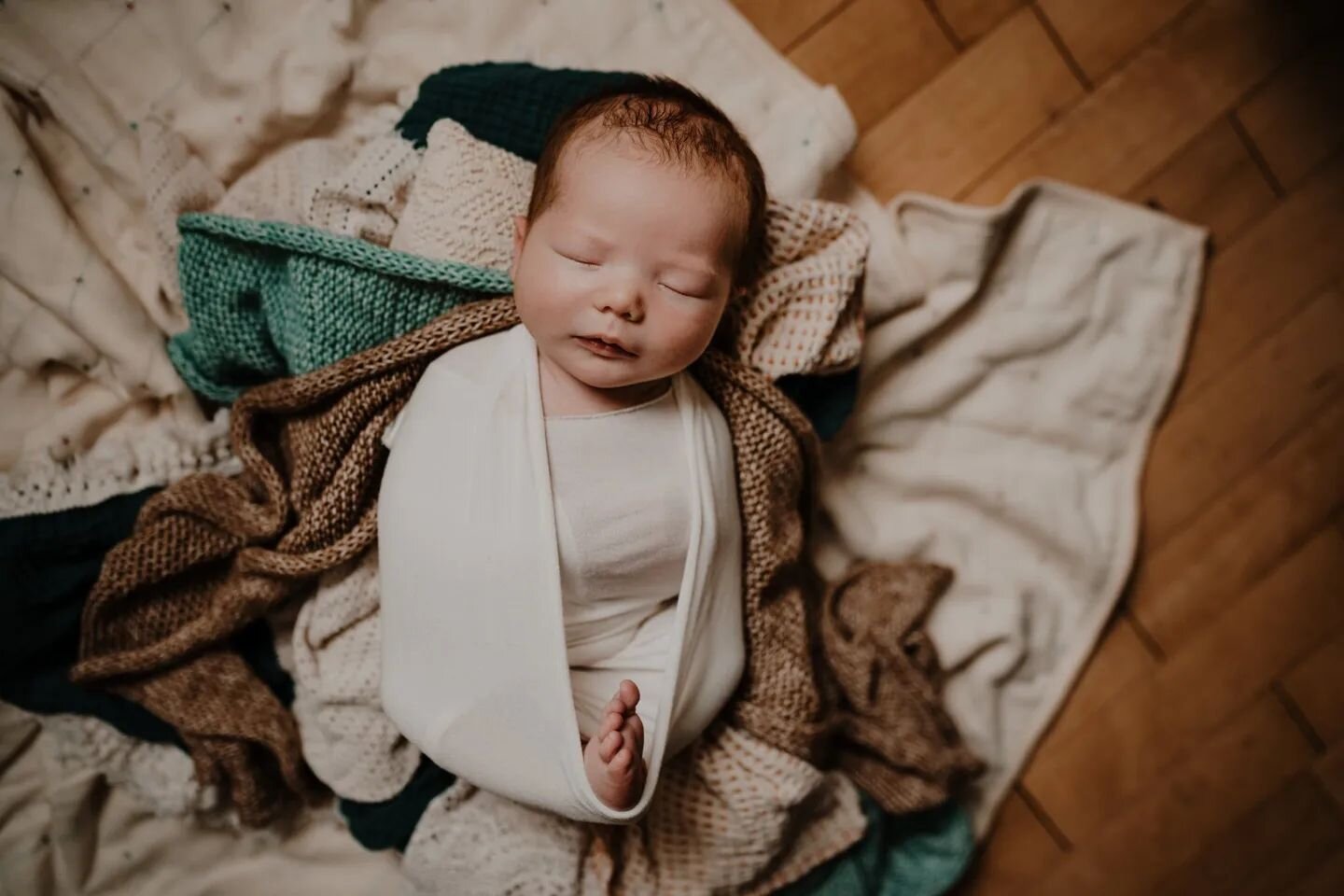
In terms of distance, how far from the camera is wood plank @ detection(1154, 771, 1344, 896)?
1085 mm

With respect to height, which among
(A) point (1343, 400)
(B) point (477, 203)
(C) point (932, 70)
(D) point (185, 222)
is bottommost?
(A) point (1343, 400)

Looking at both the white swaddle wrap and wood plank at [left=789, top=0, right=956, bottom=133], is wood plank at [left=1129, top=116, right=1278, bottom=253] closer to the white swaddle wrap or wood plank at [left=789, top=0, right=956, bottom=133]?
wood plank at [left=789, top=0, right=956, bottom=133]

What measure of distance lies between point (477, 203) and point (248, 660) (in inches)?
20.3

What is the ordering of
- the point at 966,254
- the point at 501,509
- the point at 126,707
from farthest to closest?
the point at 966,254 → the point at 126,707 → the point at 501,509

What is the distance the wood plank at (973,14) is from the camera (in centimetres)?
109

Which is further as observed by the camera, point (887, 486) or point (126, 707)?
point (887, 486)

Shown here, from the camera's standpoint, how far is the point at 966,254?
3.41ft

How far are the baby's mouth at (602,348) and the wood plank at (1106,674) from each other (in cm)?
73

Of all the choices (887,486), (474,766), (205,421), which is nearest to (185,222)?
(205,421)

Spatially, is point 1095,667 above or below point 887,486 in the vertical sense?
below

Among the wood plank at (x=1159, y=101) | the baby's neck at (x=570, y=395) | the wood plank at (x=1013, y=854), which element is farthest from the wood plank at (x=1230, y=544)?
the baby's neck at (x=570, y=395)

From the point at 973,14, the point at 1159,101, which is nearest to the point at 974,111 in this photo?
the point at 973,14

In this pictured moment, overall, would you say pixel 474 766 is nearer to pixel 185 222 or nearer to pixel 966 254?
pixel 185 222

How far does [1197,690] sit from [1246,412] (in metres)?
0.33
